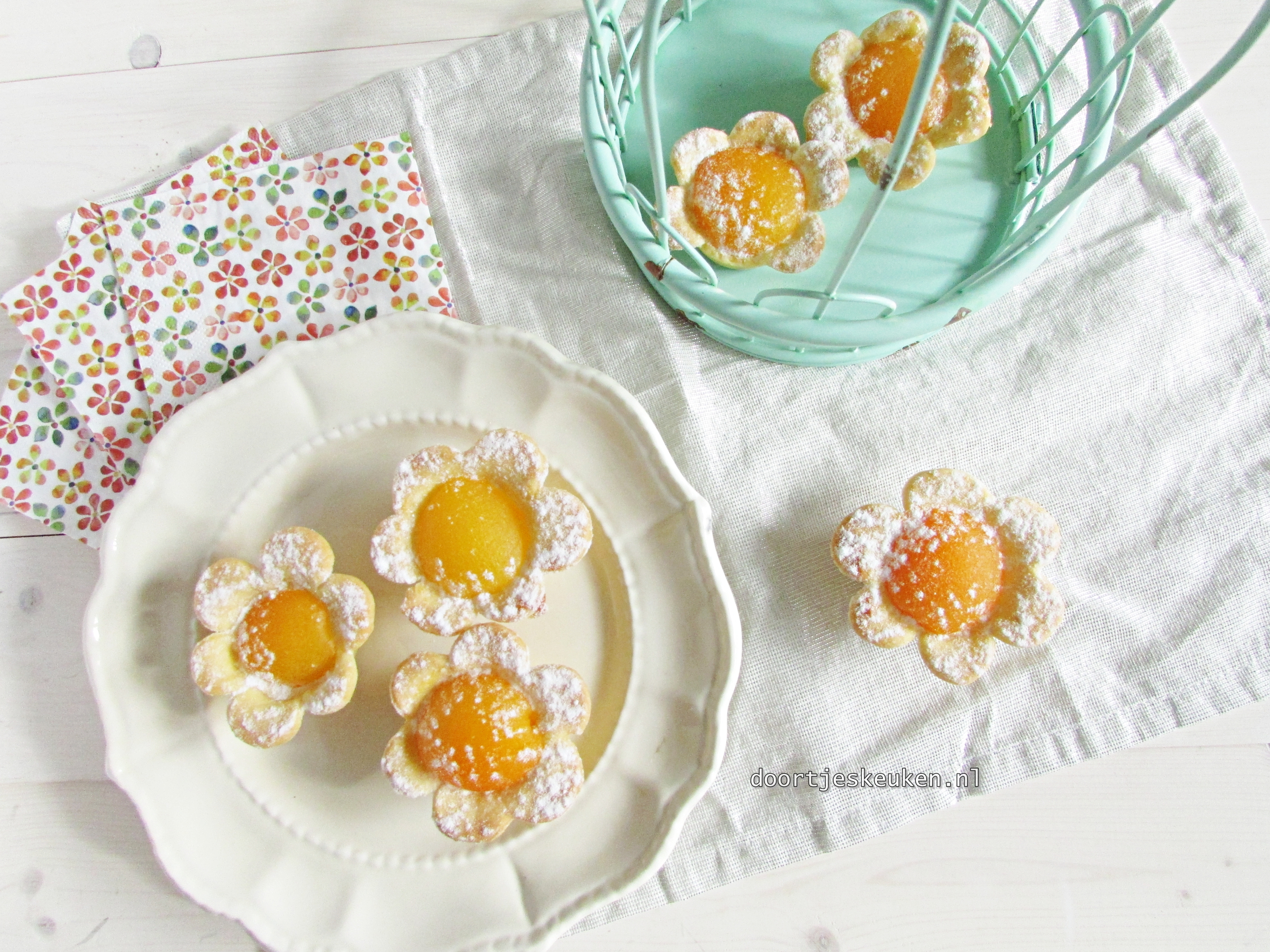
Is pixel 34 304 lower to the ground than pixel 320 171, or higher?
lower

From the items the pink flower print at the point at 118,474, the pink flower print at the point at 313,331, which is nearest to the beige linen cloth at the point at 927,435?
the pink flower print at the point at 313,331

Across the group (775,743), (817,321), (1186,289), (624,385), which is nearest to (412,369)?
(624,385)

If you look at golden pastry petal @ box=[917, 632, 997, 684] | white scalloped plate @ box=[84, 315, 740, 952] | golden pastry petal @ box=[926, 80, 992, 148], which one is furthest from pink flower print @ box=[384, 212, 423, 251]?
golden pastry petal @ box=[917, 632, 997, 684]

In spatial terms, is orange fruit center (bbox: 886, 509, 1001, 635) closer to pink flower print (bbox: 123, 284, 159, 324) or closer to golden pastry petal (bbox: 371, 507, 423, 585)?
golden pastry petal (bbox: 371, 507, 423, 585)

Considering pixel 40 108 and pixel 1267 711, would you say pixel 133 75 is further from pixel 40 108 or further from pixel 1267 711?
pixel 1267 711

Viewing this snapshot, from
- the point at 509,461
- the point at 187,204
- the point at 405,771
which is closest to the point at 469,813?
the point at 405,771

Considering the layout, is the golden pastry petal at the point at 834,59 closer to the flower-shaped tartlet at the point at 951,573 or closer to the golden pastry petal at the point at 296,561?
the flower-shaped tartlet at the point at 951,573

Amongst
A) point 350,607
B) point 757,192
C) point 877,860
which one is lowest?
point 877,860

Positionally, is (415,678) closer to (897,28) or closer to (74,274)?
(74,274)
